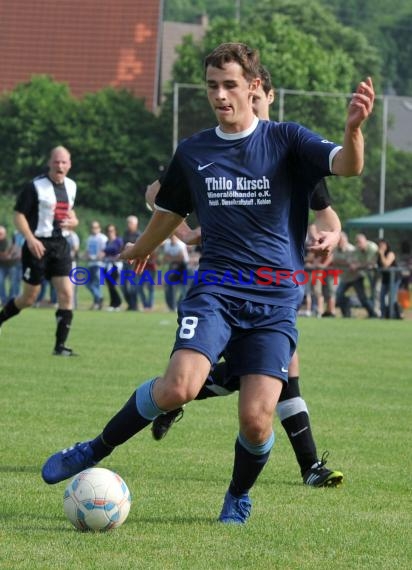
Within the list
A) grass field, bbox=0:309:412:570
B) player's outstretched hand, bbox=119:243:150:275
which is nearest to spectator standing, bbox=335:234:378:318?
grass field, bbox=0:309:412:570

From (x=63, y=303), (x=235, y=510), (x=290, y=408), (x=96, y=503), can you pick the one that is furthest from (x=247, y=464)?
(x=63, y=303)

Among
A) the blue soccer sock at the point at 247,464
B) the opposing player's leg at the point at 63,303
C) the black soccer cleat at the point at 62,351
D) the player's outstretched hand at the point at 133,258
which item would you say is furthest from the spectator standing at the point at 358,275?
the blue soccer sock at the point at 247,464

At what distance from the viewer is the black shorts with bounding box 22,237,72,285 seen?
14.4 meters

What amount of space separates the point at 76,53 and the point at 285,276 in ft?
203

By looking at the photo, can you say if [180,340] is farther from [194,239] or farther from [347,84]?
[347,84]

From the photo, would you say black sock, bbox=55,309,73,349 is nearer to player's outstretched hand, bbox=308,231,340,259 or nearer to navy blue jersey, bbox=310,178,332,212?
navy blue jersey, bbox=310,178,332,212

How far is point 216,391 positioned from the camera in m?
7.46

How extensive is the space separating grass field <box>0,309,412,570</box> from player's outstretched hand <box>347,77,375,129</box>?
72.8 inches

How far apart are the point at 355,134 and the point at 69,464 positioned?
2.10 meters

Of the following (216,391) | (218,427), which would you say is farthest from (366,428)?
(216,391)

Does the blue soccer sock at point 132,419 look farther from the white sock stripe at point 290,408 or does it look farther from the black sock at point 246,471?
the white sock stripe at point 290,408

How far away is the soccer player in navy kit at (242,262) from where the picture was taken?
6039 millimetres

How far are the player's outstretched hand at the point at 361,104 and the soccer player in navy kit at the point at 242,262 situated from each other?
0.37m

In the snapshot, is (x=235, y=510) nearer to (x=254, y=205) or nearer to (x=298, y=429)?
(x=298, y=429)
